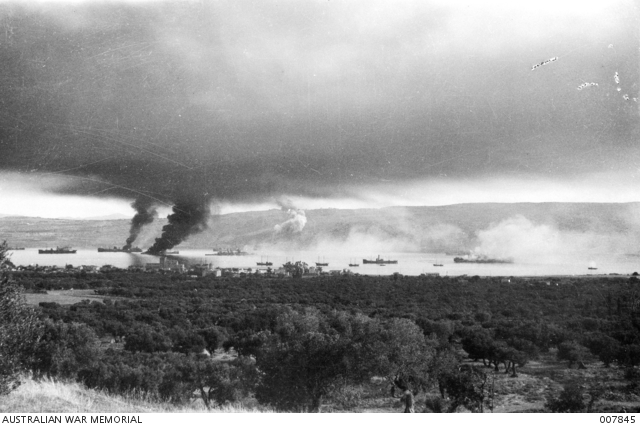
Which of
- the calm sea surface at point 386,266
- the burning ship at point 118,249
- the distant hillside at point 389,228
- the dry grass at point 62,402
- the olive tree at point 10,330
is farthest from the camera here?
the burning ship at point 118,249

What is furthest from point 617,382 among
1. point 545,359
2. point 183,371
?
point 183,371

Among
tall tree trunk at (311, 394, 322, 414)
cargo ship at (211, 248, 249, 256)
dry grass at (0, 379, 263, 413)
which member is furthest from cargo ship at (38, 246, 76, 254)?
tall tree trunk at (311, 394, 322, 414)

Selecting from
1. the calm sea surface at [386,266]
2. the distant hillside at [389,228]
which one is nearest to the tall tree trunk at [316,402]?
the distant hillside at [389,228]

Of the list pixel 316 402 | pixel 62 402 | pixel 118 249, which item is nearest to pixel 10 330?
pixel 62 402

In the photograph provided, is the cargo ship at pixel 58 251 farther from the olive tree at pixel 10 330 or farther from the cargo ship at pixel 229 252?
the olive tree at pixel 10 330

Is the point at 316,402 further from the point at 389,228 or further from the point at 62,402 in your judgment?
the point at 389,228

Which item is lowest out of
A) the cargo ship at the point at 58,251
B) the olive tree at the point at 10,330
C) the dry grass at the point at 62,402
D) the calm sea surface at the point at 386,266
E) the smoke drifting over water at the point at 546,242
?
the dry grass at the point at 62,402
